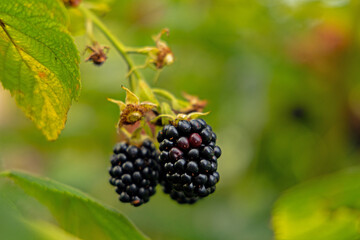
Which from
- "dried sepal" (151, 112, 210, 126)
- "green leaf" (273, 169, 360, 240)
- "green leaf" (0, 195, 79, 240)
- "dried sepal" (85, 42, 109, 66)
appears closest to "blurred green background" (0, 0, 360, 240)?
"green leaf" (273, 169, 360, 240)

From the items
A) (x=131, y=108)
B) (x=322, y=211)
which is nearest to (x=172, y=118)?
(x=131, y=108)

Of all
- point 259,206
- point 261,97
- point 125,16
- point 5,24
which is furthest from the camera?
point 125,16

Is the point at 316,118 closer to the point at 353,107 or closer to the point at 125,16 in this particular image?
the point at 353,107

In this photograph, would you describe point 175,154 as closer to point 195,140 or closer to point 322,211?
point 195,140

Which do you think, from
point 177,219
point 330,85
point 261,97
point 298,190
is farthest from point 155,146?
point 330,85

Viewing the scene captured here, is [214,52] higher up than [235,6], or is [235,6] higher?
[235,6]

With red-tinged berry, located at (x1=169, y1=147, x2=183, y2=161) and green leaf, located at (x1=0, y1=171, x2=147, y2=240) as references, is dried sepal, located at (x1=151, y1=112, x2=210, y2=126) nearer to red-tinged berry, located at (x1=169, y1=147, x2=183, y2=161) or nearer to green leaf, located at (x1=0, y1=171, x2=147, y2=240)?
red-tinged berry, located at (x1=169, y1=147, x2=183, y2=161)

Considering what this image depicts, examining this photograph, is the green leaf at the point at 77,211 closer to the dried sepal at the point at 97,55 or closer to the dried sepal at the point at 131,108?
the dried sepal at the point at 131,108

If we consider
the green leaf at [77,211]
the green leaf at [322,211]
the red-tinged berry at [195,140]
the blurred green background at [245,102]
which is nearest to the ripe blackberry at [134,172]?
the green leaf at [77,211]
